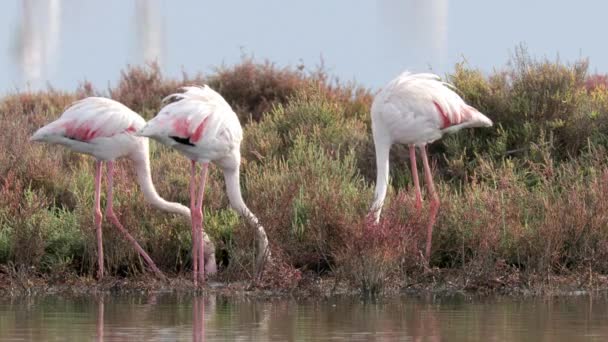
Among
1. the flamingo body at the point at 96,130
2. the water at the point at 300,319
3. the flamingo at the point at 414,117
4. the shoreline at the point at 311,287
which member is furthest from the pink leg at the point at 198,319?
the flamingo at the point at 414,117

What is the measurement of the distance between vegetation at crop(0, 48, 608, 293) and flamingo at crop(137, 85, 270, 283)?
0.94ft

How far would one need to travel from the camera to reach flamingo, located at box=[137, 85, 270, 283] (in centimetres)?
1188

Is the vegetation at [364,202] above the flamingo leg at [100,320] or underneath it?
above

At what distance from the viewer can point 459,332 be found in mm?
8953

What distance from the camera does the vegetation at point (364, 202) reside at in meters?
12.1

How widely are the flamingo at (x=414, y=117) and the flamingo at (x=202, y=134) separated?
1280 mm

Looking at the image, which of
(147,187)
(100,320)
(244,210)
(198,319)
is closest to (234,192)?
(244,210)

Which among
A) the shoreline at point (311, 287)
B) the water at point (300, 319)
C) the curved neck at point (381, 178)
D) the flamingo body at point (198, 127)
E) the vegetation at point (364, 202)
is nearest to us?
the water at point (300, 319)

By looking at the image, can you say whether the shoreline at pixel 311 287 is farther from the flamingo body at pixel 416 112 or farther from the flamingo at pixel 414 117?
the flamingo body at pixel 416 112

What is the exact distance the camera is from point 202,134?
471 inches

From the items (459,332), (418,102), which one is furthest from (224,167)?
(459,332)

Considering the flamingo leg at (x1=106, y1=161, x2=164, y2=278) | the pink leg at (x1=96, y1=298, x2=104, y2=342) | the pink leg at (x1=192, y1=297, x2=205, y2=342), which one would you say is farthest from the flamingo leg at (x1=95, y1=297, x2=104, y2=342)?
the flamingo leg at (x1=106, y1=161, x2=164, y2=278)

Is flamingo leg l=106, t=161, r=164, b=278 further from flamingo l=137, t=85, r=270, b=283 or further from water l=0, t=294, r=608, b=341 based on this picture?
water l=0, t=294, r=608, b=341

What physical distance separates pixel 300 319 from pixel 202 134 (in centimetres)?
270
